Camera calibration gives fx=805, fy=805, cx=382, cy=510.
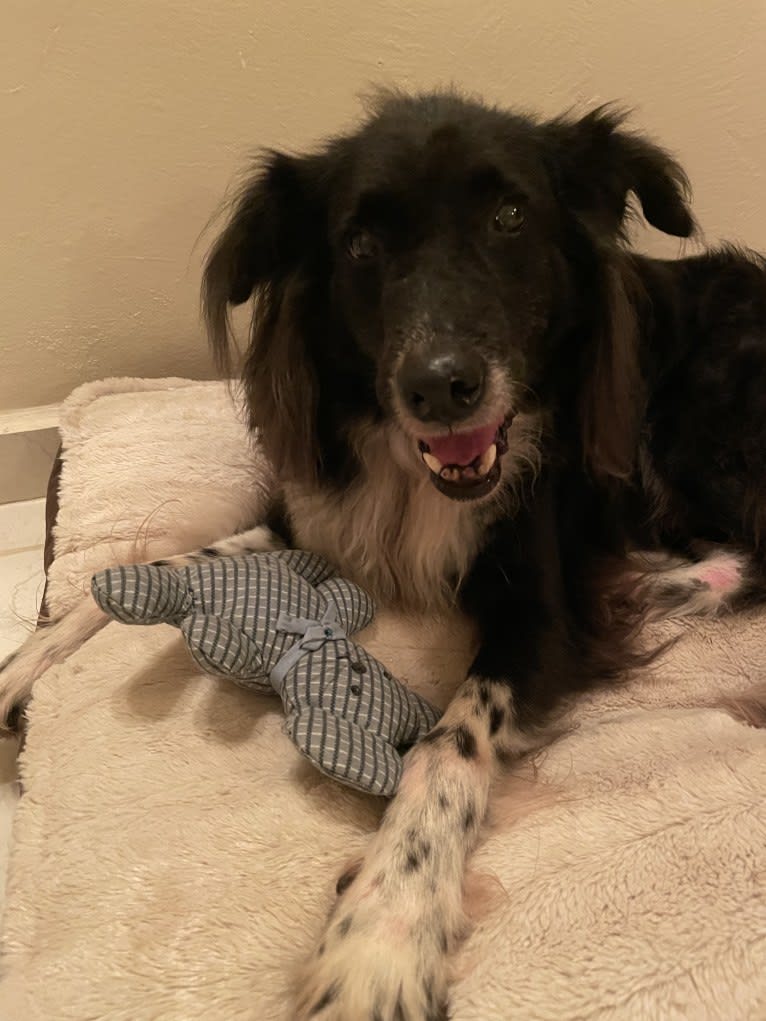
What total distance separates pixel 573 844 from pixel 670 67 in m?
2.61

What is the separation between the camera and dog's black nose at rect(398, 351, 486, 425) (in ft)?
4.35

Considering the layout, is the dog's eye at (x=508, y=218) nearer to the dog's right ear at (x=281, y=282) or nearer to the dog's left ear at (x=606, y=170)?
the dog's left ear at (x=606, y=170)

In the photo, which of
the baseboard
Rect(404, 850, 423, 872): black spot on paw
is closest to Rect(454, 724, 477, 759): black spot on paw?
Rect(404, 850, 423, 872): black spot on paw

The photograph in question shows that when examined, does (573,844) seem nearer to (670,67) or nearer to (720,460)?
(720,460)

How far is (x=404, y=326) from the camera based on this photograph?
1425 mm

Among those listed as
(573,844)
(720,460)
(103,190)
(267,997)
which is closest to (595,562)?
(720,460)

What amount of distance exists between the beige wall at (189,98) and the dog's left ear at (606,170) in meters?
0.99

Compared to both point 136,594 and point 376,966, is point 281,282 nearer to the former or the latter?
point 136,594

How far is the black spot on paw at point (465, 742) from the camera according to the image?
140cm

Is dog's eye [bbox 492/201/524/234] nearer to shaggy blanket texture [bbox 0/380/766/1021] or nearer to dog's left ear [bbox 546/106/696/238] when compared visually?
dog's left ear [bbox 546/106/696/238]

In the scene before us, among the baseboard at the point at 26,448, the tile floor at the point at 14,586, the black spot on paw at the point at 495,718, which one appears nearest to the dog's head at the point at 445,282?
the black spot on paw at the point at 495,718

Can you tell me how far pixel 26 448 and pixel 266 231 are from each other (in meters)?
1.52

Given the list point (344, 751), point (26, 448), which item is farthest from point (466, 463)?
point (26, 448)

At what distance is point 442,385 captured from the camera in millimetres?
1323
